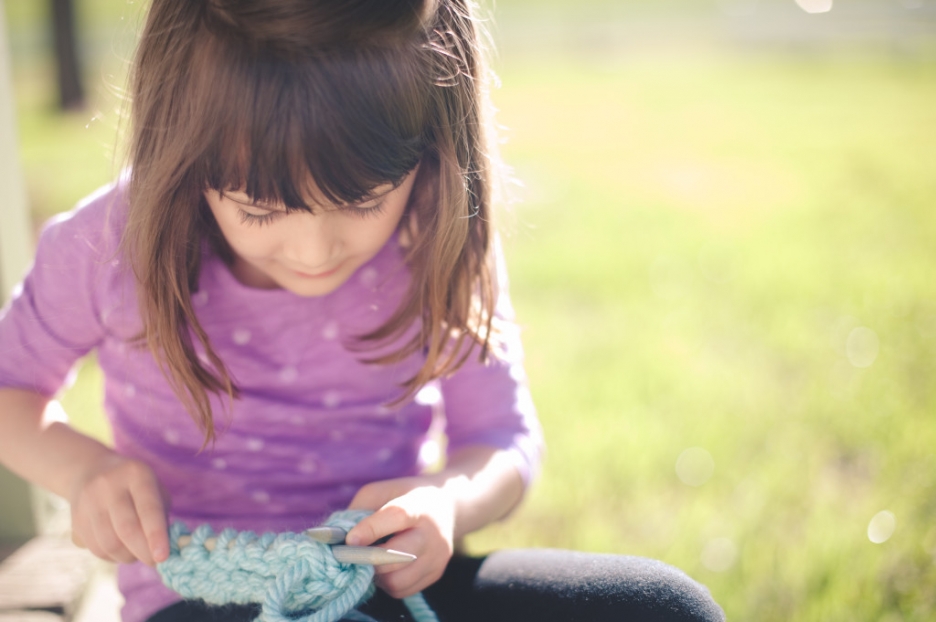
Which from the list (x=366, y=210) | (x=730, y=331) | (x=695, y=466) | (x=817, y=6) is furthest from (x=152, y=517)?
(x=817, y=6)

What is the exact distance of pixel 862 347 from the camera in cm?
191

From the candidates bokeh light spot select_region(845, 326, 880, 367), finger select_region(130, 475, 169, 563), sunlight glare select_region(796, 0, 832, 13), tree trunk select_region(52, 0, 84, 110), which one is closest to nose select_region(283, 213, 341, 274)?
finger select_region(130, 475, 169, 563)

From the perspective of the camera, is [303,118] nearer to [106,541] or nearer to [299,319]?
[299,319]

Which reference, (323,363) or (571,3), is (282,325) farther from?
(571,3)

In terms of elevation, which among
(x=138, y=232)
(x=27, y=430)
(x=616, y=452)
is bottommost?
(x=616, y=452)

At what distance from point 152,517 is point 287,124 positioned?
1.28 feet

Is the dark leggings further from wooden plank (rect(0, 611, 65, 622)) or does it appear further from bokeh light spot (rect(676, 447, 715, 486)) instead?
bokeh light spot (rect(676, 447, 715, 486))

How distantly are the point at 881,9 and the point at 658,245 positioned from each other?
652cm

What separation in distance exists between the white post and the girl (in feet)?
0.93

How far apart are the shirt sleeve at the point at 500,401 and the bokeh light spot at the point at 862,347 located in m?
1.19

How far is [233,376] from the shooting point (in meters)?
0.89

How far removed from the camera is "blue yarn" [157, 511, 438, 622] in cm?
70

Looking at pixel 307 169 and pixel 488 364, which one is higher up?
pixel 307 169

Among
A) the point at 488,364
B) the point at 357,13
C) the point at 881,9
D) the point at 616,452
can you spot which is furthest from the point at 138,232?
the point at 881,9
